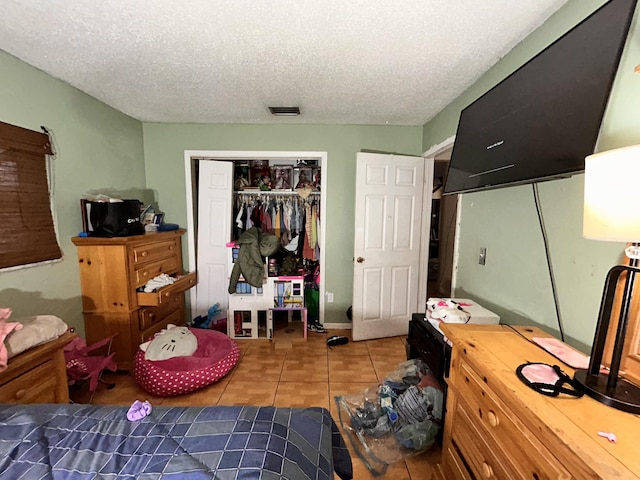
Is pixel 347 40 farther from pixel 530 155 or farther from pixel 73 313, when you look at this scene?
pixel 73 313

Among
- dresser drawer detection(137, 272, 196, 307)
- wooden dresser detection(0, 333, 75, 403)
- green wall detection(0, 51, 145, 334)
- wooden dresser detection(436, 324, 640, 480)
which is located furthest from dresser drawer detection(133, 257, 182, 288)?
wooden dresser detection(436, 324, 640, 480)

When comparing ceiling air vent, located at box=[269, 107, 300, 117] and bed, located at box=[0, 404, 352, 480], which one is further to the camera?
ceiling air vent, located at box=[269, 107, 300, 117]

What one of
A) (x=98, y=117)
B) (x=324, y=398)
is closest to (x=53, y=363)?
(x=324, y=398)

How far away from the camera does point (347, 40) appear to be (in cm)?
154

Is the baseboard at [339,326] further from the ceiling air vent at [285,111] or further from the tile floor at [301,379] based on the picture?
the ceiling air vent at [285,111]

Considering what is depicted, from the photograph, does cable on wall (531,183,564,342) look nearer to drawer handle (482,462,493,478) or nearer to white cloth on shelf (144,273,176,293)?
drawer handle (482,462,493,478)

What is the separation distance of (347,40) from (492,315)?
1.77m

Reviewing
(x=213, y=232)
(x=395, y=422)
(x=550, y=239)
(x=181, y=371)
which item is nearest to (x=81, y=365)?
(x=181, y=371)

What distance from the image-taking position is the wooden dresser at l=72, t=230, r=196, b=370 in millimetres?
2238

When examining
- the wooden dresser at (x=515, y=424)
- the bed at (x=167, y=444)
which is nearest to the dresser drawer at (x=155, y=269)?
the bed at (x=167, y=444)

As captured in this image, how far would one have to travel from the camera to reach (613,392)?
30.0 inches

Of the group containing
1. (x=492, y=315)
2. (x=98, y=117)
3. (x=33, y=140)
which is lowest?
(x=492, y=315)

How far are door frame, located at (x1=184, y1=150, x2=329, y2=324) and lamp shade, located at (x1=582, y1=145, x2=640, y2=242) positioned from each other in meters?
2.51

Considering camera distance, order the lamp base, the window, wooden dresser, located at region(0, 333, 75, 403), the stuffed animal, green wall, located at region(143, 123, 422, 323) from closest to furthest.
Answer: the lamp base → wooden dresser, located at region(0, 333, 75, 403) → the window → the stuffed animal → green wall, located at region(143, 123, 422, 323)
